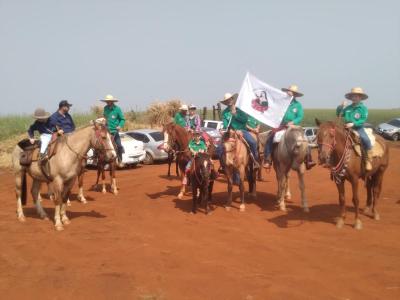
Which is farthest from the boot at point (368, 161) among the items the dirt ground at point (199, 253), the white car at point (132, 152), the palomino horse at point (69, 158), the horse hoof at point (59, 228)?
the white car at point (132, 152)

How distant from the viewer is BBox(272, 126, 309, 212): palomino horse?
9.89 m

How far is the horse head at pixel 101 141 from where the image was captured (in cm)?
910

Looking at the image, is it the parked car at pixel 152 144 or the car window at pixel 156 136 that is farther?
the car window at pixel 156 136

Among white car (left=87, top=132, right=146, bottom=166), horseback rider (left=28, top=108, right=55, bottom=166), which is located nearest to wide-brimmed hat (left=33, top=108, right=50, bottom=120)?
horseback rider (left=28, top=108, right=55, bottom=166)

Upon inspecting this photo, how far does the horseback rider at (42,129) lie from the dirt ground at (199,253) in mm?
1839

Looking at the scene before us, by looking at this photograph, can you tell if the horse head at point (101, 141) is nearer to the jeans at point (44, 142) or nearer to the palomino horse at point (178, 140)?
the jeans at point (44, 142)

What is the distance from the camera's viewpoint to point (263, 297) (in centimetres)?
550

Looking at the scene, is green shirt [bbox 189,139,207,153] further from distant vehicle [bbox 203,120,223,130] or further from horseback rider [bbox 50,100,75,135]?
distant vehicle [bbox 203,120,223,130]

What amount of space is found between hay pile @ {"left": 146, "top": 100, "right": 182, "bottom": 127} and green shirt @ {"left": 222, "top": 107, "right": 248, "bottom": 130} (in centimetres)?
2042

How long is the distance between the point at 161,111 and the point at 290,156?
22.6 metres

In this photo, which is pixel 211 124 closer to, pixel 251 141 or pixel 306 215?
pixel 251 141

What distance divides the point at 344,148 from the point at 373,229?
1.85m

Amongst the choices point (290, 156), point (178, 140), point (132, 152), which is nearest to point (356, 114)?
point (290, 156)

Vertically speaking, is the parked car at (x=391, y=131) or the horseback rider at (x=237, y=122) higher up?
the horseback rider at (x=237, y=122)
